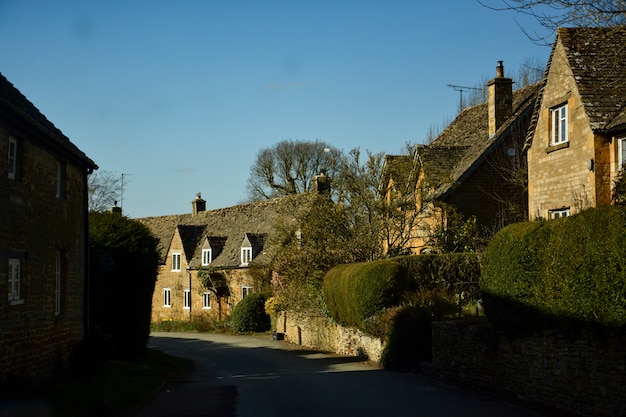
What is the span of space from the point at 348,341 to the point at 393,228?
19.1 ft

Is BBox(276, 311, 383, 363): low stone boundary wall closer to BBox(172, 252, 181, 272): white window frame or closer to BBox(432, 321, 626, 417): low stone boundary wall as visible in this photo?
BBox(432, 321, 626, 417): low stone boundary wall

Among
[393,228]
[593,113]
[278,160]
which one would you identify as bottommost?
[393,228]

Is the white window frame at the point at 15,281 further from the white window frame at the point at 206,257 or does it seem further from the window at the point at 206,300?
the white window frame at the point at 206,257

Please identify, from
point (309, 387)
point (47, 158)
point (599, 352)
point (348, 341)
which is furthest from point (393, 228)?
point (599, 352)

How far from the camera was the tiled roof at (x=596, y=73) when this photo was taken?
→ 24312mm

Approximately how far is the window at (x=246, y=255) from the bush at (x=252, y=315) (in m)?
5.80

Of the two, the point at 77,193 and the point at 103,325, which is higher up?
the point at 77,193

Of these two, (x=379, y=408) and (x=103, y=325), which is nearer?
(x=379, y=408)

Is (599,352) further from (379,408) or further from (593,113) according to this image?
(593,113)

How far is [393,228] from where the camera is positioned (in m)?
35.3

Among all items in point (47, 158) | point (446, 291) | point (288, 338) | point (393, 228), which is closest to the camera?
point (47, 158)

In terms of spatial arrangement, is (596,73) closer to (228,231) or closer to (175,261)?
(228,231)

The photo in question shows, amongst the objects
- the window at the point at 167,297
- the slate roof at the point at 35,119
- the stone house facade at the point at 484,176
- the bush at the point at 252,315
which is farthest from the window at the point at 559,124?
the window at the point at 167,297

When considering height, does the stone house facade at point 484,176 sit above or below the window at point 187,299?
above
